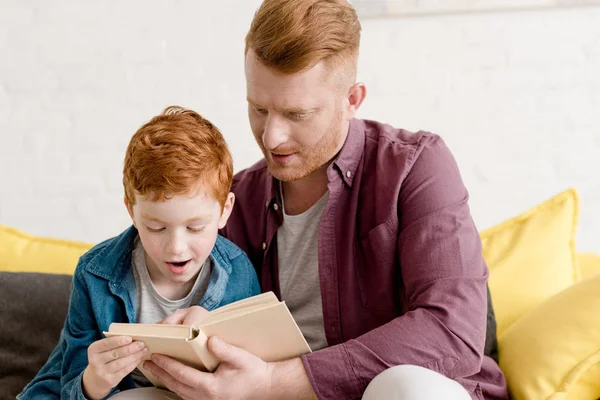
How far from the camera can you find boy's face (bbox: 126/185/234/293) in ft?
5.03

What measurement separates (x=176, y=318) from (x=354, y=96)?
0.68 m

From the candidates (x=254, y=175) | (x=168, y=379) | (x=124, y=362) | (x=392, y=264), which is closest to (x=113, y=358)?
(x=124, y=362)

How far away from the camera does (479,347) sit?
1.61 meters

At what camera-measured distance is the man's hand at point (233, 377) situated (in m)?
1.48

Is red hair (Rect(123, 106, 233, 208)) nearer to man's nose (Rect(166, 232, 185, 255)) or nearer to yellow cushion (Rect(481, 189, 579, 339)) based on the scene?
man's nose (Rect(166, 232, 185, 255))

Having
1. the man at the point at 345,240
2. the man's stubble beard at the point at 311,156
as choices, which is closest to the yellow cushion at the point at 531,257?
the man at the point at 345,240

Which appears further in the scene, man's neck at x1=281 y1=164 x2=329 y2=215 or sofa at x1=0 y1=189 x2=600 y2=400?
man's neck at x1=281 y1=164 x2=329 y2=215

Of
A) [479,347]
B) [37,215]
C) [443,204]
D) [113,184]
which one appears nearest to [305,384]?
[479,347]

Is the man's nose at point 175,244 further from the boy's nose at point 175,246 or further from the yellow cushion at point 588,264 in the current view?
the yellow cushion at point 588,264

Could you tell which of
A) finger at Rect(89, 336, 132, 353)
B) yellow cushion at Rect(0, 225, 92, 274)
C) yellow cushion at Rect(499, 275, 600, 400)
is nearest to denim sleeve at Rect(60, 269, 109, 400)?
finger at Rect(89, 336, 132, 353)

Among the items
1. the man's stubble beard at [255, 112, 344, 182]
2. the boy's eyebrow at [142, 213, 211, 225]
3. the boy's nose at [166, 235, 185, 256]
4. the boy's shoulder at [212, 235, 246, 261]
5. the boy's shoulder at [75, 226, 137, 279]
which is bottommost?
the boy's shoulder at [212, 235, 246, 261]

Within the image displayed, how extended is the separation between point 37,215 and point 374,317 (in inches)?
67.0

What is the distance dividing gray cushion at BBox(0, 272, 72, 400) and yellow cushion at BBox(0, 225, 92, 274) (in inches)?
6.5

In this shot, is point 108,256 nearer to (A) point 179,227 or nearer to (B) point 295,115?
(A) point 179,227
